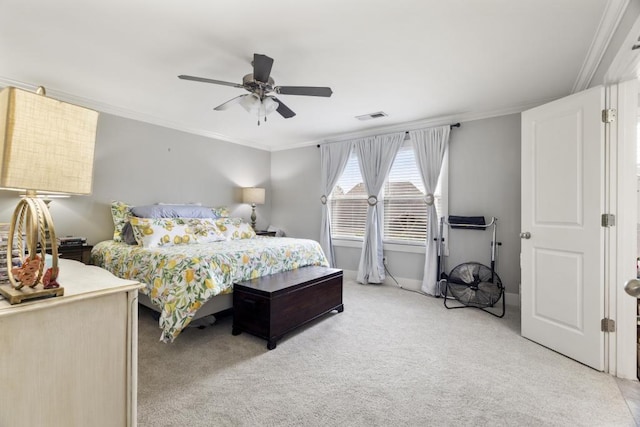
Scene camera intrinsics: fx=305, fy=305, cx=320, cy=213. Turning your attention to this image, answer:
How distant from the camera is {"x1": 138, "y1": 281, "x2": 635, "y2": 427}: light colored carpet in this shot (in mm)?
1717

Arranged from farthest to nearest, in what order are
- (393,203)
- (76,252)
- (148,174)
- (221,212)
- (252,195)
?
(252,195) → (221,212) → (393,203) → (148,174) → (76,252)

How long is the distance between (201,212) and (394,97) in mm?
2946

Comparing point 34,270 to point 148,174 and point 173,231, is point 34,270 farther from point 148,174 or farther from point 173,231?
point 148,174

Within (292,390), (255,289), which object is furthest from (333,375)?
(255,289)

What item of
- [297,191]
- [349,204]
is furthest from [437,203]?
[297,191]

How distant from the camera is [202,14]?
A: 2.03 m

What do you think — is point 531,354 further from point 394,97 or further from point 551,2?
point 394,97

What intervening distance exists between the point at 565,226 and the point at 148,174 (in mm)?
4724

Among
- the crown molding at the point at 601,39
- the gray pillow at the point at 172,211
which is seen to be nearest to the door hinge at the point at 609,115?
the crown molding at the point at 601,39

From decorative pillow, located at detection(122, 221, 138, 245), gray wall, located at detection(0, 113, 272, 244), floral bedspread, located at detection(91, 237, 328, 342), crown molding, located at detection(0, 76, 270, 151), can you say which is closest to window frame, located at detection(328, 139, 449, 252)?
floral bedspread, located at detection(91, 237, 328, 342)

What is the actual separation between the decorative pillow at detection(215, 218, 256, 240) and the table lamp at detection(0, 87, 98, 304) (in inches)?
115

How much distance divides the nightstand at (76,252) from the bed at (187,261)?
→ 0.27 feet

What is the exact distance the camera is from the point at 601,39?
2170 mm

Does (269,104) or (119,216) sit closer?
(269,104)
